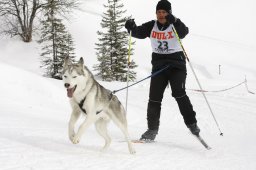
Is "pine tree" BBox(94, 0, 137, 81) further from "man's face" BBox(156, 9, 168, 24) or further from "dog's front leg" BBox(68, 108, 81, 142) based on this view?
"dog's front leg" BBox(68, 108, 81, 142)

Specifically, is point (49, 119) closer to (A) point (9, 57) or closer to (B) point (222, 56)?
(A) point (9, 57)

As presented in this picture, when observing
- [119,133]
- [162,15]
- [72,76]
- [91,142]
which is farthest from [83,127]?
[119,133]

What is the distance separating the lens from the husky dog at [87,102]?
4.66m

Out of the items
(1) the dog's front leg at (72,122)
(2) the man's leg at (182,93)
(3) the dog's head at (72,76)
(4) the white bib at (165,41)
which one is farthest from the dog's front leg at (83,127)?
(4) the white bib at (165,41)

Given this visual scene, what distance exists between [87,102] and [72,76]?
1.26 feet

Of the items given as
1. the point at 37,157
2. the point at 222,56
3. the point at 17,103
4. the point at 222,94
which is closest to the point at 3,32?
the point at 222,56

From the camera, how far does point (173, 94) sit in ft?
19.4

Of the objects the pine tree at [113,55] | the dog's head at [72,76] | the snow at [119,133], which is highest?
the dog's head at [72,76]

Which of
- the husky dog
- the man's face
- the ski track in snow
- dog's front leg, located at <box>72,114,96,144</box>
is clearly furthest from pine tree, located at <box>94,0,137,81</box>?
dog's front leg, located at <box>72,114,96,144</box>

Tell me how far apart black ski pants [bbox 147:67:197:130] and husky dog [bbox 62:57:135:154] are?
3.22 feet

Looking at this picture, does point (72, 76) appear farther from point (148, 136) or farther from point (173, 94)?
point (148, 136)

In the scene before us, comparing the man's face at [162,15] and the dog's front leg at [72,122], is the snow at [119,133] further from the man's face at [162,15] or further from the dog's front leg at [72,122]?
the man's face at [162,15]

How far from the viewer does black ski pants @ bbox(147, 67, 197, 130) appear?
5836mm

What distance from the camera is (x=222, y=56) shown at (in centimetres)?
3438
